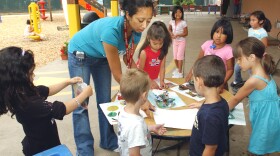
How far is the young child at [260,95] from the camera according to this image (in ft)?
7.24

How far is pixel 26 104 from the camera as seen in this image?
1706mm

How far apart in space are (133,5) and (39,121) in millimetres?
1010

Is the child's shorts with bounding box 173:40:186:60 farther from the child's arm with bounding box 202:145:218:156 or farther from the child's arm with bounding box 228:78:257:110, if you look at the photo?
the child's arm with bounding box 202:145:218:156

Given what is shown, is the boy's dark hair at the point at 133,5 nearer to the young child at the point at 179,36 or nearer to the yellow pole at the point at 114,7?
the young child at the point at 179,36

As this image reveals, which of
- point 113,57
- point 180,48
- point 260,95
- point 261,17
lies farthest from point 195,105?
point 180,48

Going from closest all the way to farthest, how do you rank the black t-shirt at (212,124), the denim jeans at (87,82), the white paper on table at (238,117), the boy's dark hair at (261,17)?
the black t-shirt at (212,124), the white paper on table at (238,117), the denim jeans at (87,82), the boy's dark hair at (261,17)

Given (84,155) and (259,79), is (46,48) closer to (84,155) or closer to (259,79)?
(84,155)

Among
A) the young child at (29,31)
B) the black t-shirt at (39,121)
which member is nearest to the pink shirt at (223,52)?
the black t-shirt at (39,121)

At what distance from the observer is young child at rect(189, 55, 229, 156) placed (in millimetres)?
1653

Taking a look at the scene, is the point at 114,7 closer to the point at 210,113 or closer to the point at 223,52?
the point at 223,52

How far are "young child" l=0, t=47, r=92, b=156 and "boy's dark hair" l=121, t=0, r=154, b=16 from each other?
0.74m

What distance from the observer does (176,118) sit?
2115 millimetres

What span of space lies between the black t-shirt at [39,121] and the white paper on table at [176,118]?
719mm

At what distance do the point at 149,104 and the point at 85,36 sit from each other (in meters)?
0.82
